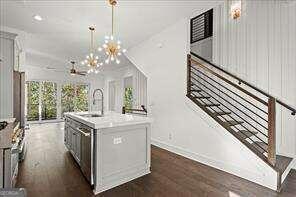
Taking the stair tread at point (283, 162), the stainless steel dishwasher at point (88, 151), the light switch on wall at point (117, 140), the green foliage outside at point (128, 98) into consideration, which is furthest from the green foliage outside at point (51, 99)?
the stair tread at point (283, 162)

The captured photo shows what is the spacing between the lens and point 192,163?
3645 millimetres

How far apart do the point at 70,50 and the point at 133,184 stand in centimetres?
586

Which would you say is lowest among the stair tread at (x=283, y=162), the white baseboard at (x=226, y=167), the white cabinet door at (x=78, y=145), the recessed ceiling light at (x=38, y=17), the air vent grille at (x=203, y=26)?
the white baseboard at (x=226, y=167)

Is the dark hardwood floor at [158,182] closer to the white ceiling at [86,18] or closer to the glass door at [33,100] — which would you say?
the white ceiling at [86,18]

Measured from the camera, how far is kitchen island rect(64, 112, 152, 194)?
246 cm

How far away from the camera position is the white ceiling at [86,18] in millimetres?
3555

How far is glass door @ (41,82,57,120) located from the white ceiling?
4.25 metres

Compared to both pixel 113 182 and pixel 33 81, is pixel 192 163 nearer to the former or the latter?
pixel 113 182

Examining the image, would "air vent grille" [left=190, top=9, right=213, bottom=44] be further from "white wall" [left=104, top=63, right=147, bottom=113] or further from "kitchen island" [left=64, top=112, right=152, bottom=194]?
"kitchen island" [left=64, top=112, right=152, bottom=194]

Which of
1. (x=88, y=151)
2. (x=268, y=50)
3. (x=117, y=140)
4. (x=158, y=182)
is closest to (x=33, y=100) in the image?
(x=88, y=151)

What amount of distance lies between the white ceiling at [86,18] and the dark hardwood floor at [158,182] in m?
3.10

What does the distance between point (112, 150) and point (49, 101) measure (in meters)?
8.87

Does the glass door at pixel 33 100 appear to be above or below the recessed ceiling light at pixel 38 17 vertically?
below

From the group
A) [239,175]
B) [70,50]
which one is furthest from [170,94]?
[70,50]
